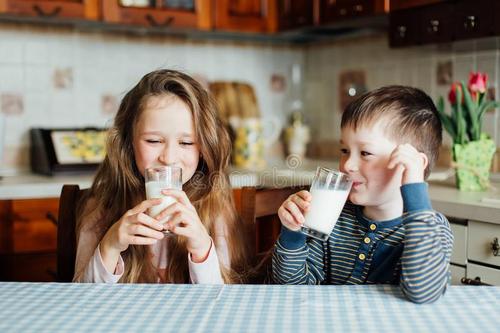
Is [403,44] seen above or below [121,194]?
above

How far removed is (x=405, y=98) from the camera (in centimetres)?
133

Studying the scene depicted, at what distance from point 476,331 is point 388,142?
49 cm

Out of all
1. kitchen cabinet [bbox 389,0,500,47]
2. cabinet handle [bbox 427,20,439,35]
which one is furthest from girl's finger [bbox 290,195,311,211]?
cabinet handle [bbox 427,20,439,35]

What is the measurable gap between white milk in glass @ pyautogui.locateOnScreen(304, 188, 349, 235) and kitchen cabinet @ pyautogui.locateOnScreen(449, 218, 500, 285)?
0.88 m

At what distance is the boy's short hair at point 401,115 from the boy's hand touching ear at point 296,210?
199mm

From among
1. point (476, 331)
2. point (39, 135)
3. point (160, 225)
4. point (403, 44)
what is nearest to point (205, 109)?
point (160, 225)

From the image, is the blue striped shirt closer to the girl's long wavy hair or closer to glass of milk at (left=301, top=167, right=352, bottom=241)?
glass of milk at (left=301, top=167, right=352, bottom=241)

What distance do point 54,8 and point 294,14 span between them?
1.16 m

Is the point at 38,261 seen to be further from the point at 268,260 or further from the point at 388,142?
the point at 388,142

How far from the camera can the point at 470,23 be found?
7.51 ft

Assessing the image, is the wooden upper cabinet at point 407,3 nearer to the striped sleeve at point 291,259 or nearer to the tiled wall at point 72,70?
the tiled wall at point 72,70

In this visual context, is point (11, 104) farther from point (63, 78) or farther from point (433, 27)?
point (433, 27)

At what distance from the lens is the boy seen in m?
1.28

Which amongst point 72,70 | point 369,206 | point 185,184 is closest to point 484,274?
point 369,206
